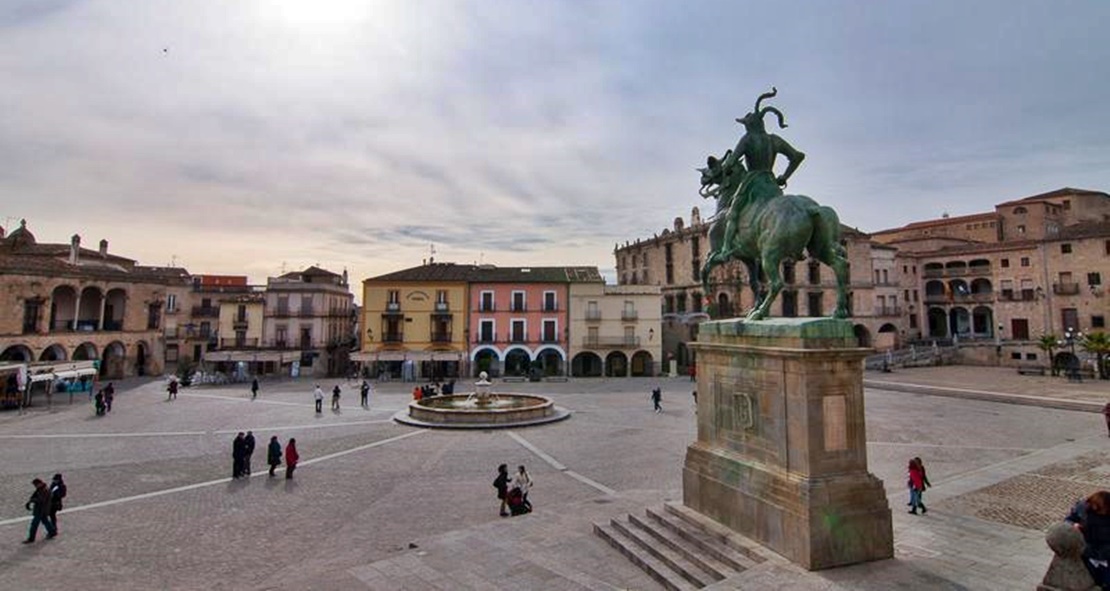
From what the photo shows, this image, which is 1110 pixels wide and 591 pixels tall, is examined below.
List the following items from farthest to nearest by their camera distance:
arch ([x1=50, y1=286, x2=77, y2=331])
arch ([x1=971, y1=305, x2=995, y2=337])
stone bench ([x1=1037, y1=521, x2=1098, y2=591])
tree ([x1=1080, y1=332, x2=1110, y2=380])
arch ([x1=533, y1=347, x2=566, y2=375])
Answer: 1. arch ([x1=971, y1=305, x2=995, y2=337])
2. arch ([x1=533, y1=347, x2=566, y2=375])
3. arch ([x1=50, y1=286, x2=77, y2=331])
4. tree ([x1=1080, y1=332, x2=1110, y2=380])
5. stone bench ([x1=1037, y1=521, x2=1098, y2=591])

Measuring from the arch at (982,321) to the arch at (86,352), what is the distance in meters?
71.2

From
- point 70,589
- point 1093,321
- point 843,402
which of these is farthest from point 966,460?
point 1093,321

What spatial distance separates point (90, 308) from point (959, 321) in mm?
75052

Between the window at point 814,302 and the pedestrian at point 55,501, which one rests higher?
the window at point 814,302

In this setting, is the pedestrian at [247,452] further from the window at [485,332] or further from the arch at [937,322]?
the arch at [937,322]

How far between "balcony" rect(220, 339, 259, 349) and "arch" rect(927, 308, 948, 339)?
2435 inches

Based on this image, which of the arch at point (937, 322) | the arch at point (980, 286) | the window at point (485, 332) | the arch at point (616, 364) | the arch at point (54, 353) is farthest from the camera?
the arch at point (937, 322)

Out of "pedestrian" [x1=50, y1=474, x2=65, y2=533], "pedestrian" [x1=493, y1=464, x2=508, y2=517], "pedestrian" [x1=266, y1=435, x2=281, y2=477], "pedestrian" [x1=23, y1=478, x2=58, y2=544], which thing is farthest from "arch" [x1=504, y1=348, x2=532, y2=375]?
"pedestrian" [x1=23, y1=478, x2=58, y2=544]

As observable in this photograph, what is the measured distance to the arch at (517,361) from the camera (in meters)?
42.1

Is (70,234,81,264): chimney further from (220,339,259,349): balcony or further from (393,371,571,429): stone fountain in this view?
(393,371,571,429): stone fountain

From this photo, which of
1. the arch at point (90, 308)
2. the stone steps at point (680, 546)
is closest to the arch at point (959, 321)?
the stone steps at point (680, 546)

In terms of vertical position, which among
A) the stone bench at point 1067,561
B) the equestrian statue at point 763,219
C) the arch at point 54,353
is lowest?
the stone bench at point 1067,561

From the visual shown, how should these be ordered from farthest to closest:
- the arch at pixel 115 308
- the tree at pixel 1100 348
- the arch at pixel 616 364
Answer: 1. the arch at pixel 616 364
2. the arch at pixel 115 308
3. the tree at pixel 1100 348

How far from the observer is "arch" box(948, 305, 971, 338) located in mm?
53500
